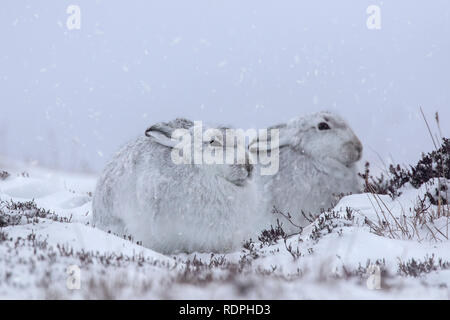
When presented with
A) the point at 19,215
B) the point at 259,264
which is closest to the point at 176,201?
the point at 259,264

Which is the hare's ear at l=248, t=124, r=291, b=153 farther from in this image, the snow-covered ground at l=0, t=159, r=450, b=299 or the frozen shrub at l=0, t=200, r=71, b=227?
the frozen shrub at l=0, t=200, r=71, b=227

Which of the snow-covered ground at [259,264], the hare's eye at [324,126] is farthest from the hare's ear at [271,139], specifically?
the snow-covered ground at [259,264]

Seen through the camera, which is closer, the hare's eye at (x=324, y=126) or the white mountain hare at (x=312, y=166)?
the white mountain hare at (x=312, y=166)

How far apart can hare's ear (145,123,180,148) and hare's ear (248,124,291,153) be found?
197 centimetres

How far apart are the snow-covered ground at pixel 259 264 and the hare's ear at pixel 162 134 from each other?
1.42 metres

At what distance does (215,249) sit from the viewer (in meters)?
5.91

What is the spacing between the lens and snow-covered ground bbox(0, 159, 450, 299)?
9.73 ft

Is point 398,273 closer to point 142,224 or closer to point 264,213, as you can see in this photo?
point 142,224

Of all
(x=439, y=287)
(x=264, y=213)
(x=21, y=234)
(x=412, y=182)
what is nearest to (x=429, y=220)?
(x=412, y=182)

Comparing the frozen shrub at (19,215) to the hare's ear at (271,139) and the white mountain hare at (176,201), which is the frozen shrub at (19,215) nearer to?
→ the white mountain hare at (176,201)

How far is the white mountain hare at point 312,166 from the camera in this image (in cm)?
782

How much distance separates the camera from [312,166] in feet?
26.4
